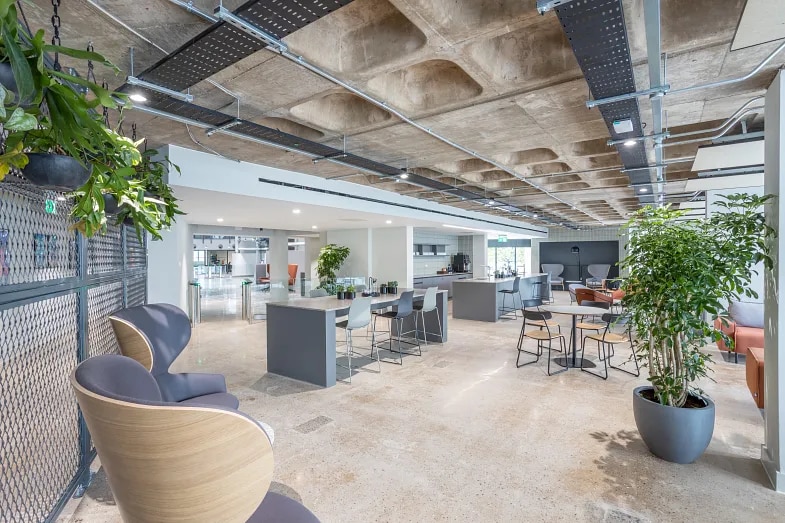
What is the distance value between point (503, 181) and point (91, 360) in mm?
7335

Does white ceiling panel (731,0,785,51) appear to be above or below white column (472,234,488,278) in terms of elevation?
above

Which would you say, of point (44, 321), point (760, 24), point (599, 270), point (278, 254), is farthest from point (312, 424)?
point (599, 270)

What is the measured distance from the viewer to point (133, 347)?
2.53 m

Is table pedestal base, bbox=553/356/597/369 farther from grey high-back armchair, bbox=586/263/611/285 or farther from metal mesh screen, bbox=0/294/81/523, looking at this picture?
grey high-back armchair, bbox=586/263/611/285

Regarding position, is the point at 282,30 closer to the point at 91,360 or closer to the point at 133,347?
the point at 91,360

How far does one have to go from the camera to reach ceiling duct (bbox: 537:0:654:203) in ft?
6.50

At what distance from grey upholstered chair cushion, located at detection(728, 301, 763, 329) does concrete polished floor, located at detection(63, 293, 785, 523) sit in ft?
2.72

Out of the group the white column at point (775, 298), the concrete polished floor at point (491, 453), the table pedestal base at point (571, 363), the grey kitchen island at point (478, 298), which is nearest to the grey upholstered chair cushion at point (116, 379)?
the concrete polished floor at point (491, 453)

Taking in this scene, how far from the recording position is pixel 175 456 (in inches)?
45.3

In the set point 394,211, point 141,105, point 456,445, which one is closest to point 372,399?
point 456,445

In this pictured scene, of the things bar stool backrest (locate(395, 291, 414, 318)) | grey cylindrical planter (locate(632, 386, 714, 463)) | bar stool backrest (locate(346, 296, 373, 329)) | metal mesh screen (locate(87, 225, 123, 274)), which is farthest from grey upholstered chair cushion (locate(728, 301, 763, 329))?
metal mesh screen (locate(87, 225, 123, 274))

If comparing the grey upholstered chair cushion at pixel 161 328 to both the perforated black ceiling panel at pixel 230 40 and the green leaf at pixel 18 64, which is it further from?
the green leaf at pixel 18 64

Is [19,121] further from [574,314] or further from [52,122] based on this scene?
[574,314]

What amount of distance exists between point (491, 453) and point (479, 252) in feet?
45.7
